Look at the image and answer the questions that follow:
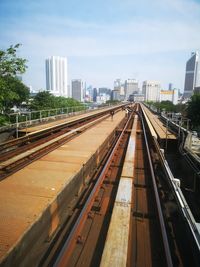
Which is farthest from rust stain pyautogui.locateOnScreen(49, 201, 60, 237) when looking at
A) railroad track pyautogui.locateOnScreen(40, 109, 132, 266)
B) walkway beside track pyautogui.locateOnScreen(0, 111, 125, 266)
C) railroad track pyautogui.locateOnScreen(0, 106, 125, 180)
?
railroad track pyautogui.locateOnScreen(0, 106, 125, 180)

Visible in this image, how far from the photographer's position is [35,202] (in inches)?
184

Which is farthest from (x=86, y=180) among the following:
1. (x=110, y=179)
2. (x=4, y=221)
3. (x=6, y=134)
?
(x=6, y=134)

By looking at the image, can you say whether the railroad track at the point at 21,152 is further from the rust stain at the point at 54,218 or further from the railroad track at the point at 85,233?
the railroad track at the point at 85,233

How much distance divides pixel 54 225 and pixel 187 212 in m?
2.93

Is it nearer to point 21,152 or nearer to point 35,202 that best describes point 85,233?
point 35,202

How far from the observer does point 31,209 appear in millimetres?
4371

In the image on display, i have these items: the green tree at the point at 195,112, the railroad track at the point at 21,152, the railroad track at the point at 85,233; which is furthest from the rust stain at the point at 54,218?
the green tree at the point at 195,112

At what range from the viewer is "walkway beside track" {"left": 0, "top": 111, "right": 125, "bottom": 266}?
348 centimetres

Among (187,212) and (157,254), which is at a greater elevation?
(187,212)

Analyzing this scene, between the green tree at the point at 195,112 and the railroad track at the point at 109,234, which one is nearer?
the railroad track at the point at 109,234

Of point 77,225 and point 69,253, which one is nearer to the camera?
point 69,253

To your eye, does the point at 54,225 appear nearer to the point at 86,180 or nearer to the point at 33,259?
the point at 33,259

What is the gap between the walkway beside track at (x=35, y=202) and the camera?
348 cm

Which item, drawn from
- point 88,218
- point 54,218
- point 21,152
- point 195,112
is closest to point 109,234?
point 88,218
